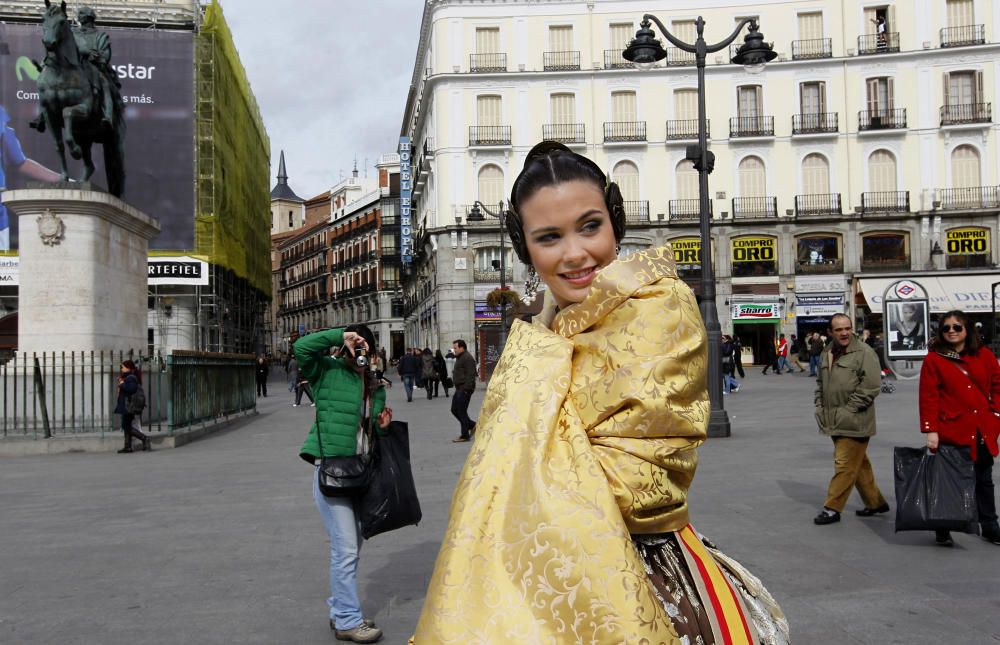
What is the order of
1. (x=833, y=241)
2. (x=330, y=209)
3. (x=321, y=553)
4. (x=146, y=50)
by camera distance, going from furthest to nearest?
1. (x=330, y=209)
2. (x=833, y=241)
3. (x=146, y=50)
4. (x=321, y=553)

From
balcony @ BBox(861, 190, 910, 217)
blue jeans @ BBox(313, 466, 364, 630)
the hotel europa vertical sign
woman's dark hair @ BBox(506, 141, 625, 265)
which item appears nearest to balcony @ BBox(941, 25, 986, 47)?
balcony @ BBox(861, 190, 910, 217)

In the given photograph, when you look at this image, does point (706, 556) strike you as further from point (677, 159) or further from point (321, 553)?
point (677, 159)

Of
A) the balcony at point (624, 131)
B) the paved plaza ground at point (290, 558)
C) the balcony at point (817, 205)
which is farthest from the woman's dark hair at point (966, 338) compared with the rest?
the balcony at point (624, 131)

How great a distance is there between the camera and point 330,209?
95.1 m

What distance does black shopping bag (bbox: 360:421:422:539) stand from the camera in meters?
4.80

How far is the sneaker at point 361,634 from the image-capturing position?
14.9 ft

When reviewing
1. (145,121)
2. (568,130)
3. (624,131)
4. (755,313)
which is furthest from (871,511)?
(624,131)

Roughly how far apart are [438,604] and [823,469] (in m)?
9.22

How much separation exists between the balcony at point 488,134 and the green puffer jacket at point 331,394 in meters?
36.5

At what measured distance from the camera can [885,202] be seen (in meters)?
39.7

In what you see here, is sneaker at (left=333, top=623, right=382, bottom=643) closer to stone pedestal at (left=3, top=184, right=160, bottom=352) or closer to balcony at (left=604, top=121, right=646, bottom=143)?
stone pedestal at (left=3, top=184, right=160, bottom=352)

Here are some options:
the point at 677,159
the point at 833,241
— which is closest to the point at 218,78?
the point at 677,159

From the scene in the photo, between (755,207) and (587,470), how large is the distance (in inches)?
1607

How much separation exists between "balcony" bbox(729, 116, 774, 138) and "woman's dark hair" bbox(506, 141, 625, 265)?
134ft
